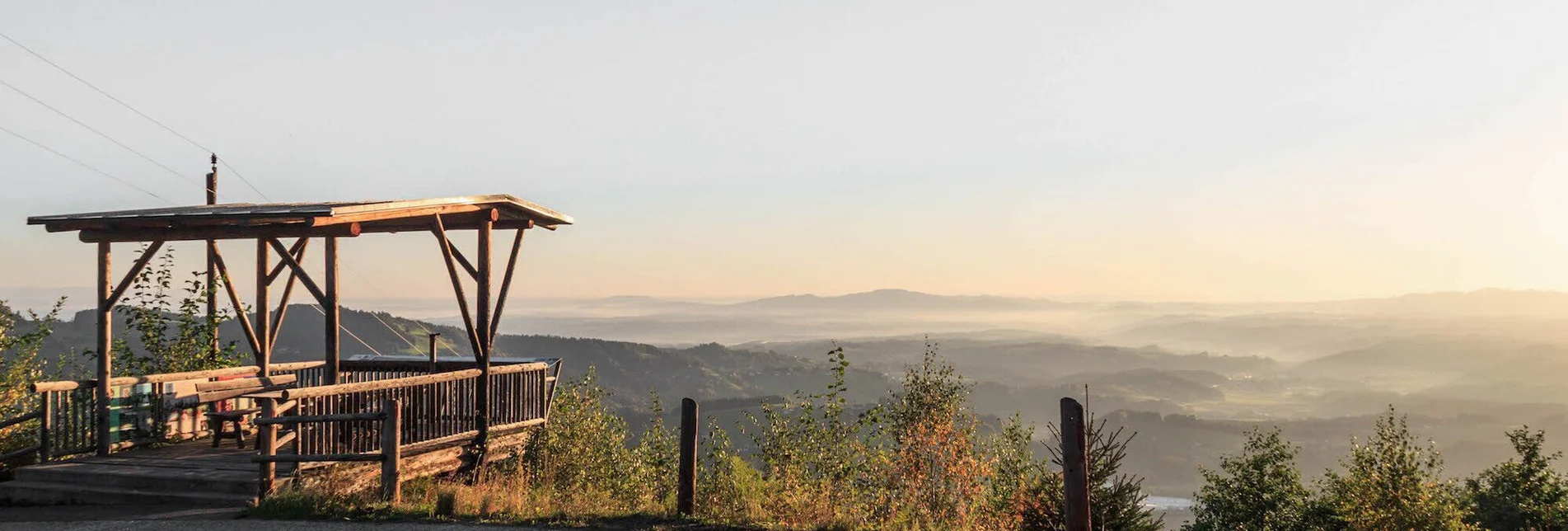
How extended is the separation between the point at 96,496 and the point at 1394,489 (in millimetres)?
38975

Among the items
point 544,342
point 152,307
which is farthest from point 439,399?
point 544,342

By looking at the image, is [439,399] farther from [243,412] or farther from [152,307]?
[152,307]

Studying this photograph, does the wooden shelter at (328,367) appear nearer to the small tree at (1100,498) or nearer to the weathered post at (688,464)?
the weathered post at (688,464)

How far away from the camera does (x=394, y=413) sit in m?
13.0

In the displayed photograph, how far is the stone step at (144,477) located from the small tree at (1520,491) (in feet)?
143

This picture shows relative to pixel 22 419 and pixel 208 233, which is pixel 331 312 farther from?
pixel 22 419

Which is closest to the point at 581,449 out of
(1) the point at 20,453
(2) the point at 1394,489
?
(1) the point at 20,453

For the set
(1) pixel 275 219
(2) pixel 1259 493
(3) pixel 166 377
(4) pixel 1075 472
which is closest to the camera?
(4) pixel 1075 472

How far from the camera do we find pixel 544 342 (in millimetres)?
189250

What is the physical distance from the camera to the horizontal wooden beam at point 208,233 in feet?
50.4

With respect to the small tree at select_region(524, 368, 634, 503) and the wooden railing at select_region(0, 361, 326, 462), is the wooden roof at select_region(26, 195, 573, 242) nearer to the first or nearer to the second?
the wooden railing at select_region(0, 361, 326, 462)

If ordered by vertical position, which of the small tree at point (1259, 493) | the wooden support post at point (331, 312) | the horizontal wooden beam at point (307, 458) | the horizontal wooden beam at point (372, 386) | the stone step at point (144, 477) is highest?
the wooden support post at point (331, 312)

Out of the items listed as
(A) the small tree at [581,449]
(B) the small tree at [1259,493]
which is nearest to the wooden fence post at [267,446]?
(A) the small tree at [581,449]

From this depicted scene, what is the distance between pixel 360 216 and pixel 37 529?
5.35 meters
